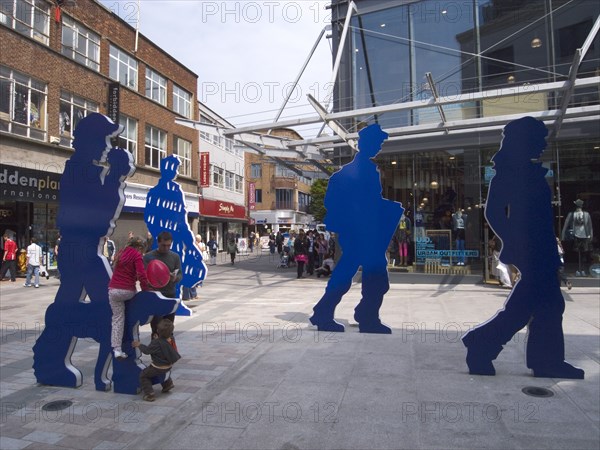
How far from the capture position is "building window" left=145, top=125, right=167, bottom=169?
26.0 metres

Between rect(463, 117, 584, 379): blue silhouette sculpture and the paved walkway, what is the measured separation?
0.32 meters

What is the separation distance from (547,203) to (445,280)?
9.75 metres

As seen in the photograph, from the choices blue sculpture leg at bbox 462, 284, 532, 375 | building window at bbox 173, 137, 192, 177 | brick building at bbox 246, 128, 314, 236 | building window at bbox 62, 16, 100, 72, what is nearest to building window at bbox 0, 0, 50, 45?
building window at bbox 62, 16, 100, 72

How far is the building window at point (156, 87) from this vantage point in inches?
1040

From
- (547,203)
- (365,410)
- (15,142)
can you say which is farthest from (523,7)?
(15,142)

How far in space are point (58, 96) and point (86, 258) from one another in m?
16.8

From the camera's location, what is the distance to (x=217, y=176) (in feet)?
121

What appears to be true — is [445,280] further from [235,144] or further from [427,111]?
[235,144]

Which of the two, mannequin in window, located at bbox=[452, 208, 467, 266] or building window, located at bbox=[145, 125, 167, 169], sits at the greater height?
building window, located at bbox=[145, 125, 167, 169]

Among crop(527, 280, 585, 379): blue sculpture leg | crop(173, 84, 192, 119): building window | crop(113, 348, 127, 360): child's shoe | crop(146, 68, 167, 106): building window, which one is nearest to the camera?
crop(113, 348, 127, 360): child's shoe

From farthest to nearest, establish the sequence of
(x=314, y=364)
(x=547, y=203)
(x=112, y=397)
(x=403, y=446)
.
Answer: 1. (x=314, y=364)
2. (x=547, y=203)
3. (x=112, y=397)
4. (x=403, y=446)

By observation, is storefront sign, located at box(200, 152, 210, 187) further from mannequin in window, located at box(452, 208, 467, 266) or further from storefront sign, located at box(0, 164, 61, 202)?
mannequin in window, located at box(452, 208, 467, 266)

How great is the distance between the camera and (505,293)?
41.5ft

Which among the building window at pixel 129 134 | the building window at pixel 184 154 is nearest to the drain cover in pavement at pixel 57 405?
the building window at pixel 129 134
